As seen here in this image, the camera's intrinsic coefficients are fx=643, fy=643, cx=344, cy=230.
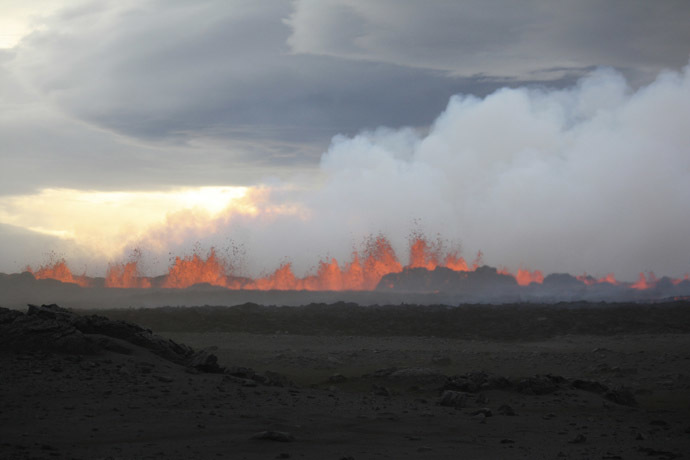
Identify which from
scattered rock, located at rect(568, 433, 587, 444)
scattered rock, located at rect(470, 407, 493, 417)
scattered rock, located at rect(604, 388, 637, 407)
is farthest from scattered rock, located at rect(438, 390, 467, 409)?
scattered rock, located at rect(604, 388, 637, 407)

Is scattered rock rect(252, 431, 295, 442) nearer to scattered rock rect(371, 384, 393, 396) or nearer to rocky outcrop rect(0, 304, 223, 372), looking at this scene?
rocky outcrop rect(0, 304, 223, 372)

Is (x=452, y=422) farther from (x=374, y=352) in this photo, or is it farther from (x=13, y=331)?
(x=374, y=352)

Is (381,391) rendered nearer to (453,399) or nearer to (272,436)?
(453,399)

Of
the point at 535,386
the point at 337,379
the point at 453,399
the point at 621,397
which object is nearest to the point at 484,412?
the point at 453,399

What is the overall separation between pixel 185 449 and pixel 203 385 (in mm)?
4852

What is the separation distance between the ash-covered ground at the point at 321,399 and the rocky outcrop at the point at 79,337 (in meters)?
0.05

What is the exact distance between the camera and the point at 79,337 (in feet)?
58.0

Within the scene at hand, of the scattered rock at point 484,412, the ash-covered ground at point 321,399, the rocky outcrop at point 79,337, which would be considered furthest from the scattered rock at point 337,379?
the scattered rock at point 484,412

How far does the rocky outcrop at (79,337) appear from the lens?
17.3m

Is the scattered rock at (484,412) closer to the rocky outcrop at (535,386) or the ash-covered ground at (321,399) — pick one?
the ash-covered ground at (321,399)

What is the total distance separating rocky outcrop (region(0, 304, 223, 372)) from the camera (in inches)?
682

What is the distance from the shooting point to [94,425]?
12781 mm

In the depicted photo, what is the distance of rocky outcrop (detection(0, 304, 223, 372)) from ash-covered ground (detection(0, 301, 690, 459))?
0.05 m

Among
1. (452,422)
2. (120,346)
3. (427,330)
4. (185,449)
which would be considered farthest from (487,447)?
(427,330)
